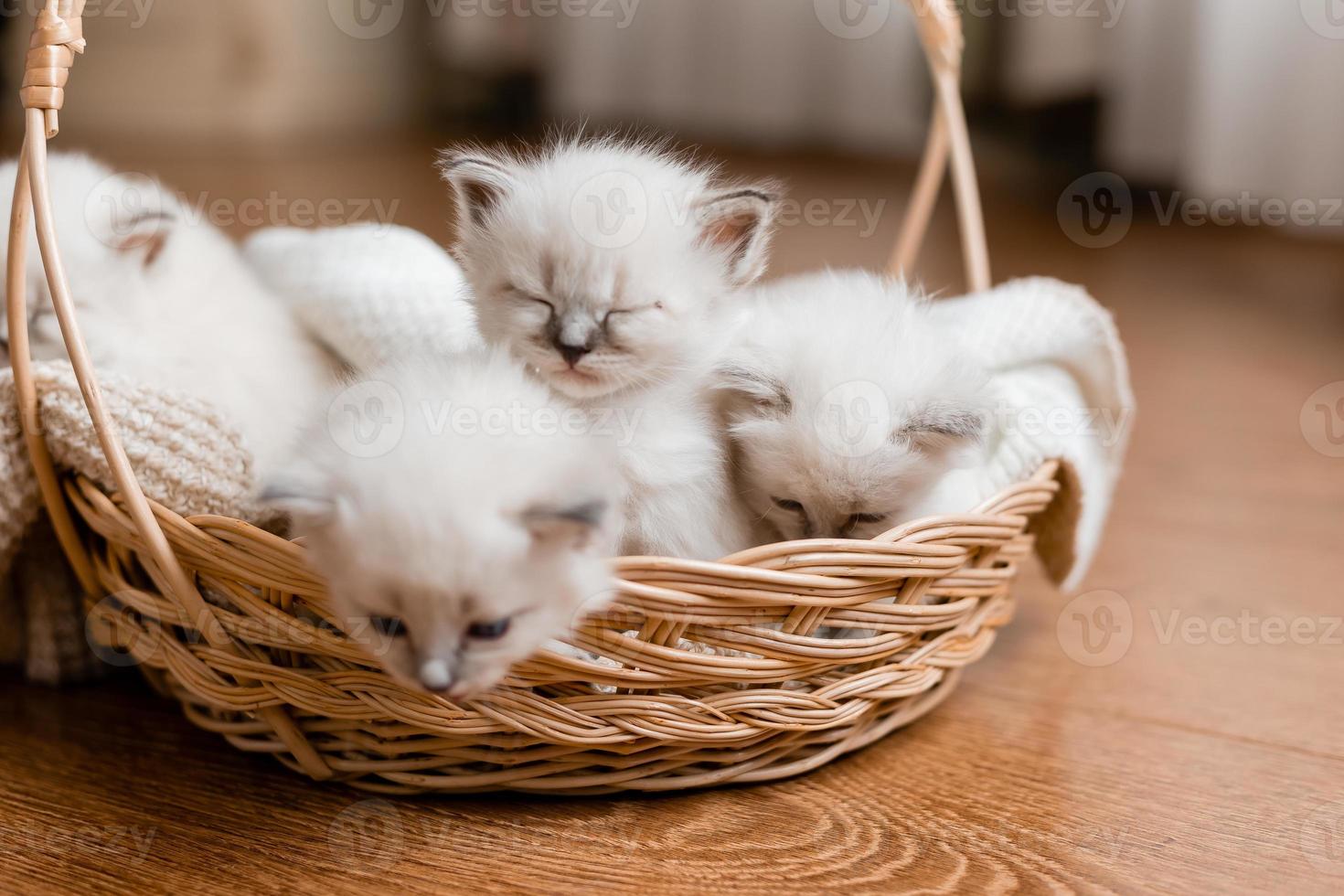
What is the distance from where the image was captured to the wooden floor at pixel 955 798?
3.71ft

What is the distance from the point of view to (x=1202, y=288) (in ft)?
13.4

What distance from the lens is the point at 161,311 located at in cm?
157

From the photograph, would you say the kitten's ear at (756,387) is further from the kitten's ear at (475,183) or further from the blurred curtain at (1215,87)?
the blurred curtain at (1215,87)

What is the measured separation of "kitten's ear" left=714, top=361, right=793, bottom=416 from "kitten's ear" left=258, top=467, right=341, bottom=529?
0.47 metres

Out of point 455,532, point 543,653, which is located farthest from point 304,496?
point 543,653

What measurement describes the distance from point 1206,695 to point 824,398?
708 mm

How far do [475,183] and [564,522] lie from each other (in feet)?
1.62

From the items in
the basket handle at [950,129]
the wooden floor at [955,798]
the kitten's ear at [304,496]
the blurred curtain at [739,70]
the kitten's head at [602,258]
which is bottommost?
the wooden floor at [955,798]

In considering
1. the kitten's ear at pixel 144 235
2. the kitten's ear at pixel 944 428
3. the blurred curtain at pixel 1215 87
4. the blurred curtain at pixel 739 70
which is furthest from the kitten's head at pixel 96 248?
the blurred curtain at pixel 739 70

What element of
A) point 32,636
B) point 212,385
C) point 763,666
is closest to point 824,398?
point 763,666

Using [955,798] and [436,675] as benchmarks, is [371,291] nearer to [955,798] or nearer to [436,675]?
[436,675]

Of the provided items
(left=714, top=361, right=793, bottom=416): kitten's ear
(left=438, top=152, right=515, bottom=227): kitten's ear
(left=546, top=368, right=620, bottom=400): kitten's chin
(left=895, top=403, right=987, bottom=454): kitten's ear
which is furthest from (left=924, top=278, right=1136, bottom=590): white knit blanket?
(left=438, top=152, right=515, bottom=227): kitten's ear

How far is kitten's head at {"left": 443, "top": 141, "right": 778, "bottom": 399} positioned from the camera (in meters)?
1.17

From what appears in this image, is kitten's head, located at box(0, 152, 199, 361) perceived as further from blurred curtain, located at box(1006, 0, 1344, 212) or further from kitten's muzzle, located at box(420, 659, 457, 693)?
blurred curtain, located at box(1006, 0, 1344, 212)
